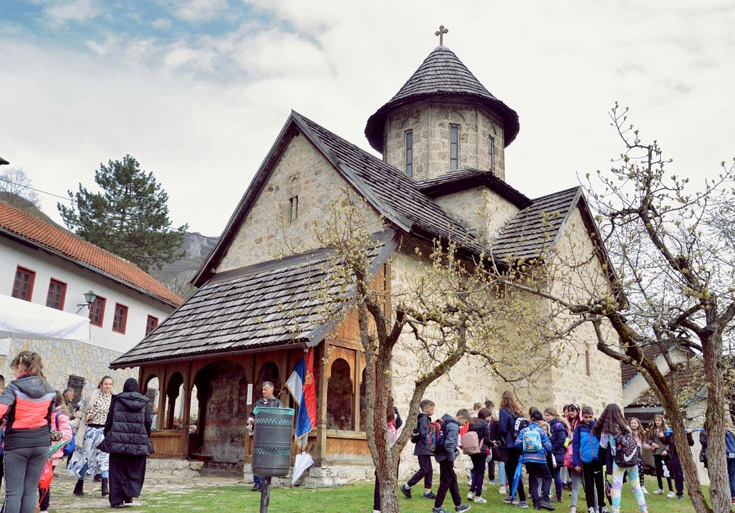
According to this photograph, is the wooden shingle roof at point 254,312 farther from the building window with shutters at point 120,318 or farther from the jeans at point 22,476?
the building window with shutters at point 120,318

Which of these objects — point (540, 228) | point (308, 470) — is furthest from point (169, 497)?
point (540, 228)

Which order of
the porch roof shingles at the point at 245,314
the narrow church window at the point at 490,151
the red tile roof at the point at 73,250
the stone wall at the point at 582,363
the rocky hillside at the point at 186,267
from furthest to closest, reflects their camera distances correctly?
the rocky hillside at the point at 186,267 < the narrow church window at the point at 490,151 < the red tile roof at the point at 73,250 < the stone wall at the point at 582,363 < the porch roof shingles at the point at 245,314

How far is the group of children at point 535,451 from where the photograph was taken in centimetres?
827

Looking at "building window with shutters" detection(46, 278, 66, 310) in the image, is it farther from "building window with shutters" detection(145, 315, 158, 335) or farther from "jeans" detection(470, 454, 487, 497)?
"jeans" detection(470, 454, 487, 497)

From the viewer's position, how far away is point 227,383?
15.5 meters

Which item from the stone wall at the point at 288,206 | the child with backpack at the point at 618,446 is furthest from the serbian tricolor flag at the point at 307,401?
the child with backpack at the point at 618,446

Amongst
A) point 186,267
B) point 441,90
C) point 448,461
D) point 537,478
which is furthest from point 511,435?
point 186,267

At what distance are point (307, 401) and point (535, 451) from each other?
14.0ft

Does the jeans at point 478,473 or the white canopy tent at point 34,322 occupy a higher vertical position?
the white canopy tent at point 34,322

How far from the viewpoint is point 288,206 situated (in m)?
16.3

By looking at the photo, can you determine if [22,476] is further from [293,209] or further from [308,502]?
[293,209]

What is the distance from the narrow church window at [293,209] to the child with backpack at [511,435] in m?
7.87

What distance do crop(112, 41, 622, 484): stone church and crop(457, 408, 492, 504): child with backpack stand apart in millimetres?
899

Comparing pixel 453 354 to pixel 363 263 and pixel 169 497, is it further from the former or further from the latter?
pixel 169 497
